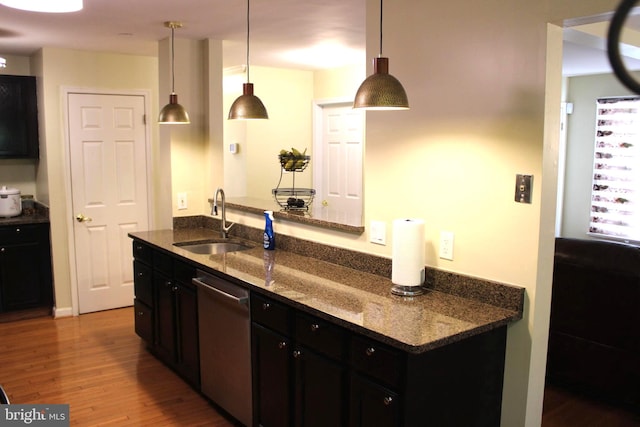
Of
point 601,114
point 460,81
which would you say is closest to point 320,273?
point 460,81

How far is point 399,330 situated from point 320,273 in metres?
0.97

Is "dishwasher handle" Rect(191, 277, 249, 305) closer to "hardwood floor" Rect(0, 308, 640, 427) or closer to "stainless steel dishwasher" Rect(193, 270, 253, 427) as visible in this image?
"stainless steel dishwasher" Rect(193, 270, 253, 427)

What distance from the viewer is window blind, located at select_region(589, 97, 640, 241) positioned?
575 cm

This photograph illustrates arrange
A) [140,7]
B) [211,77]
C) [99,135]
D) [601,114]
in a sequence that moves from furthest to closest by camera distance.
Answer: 1. [601,114]
2. [99,135]
3. [211,77]
4. [140,7]

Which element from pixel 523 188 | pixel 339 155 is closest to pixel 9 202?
pixel 339 155

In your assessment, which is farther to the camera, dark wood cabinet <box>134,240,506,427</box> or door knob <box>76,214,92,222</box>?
door knob <box>76,214,92,222</box>

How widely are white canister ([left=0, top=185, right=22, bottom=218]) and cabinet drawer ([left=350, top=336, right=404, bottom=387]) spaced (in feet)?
13.2

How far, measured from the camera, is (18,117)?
4.93 m

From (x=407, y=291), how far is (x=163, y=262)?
Result: 1.86 m

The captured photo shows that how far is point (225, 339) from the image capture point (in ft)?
9.91

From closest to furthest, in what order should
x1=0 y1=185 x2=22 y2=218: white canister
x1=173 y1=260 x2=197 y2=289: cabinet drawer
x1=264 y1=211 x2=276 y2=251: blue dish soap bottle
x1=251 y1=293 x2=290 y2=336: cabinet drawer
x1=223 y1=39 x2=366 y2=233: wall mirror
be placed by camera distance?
1. x1=251 y1=293 x2=290 y2=336: cabinet drawer
2. x1=173 y1=260 x2=197 y2=289: cabinet drawer
3. x1=264 y1=211 x2=276 y2=251: blue dish soap bottle
4. x1=0 y1=185 x2=22 y2=218: white canister
5. x1=223 y1=39 x2=366 y2=233: wall mirror

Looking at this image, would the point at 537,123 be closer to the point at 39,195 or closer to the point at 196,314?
the point at 196,314

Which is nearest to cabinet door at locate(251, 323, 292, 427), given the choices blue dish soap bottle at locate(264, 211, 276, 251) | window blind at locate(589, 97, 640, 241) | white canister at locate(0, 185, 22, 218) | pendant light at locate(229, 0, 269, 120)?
blue dish soap bottle at locate(264, 211, 276, 251)

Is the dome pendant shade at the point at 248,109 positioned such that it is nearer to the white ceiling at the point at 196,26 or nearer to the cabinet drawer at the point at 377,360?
the white ceiling at the point at 196,26
